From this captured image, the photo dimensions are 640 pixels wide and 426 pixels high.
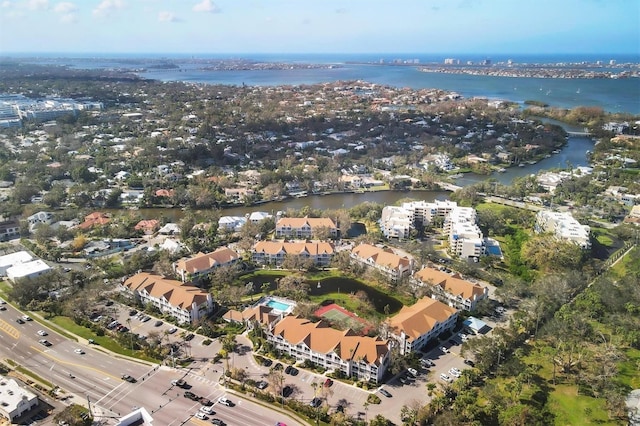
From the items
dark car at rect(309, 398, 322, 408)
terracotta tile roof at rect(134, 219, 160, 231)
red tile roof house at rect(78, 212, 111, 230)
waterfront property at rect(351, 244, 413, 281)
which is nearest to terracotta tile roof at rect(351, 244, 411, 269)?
waterfront property at rect(351, 244, 413, 281)

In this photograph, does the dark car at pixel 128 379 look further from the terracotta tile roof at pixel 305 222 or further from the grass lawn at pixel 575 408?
the grass lawn at pixel 575 408

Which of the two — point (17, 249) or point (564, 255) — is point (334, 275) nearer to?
point (564, 255)

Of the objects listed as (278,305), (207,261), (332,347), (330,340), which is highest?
(207,261)

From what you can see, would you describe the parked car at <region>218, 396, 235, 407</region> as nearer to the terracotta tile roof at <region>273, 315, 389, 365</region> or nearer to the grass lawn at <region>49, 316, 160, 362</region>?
the terracotta tile roof at <region>273, 315, 389, 365</region>

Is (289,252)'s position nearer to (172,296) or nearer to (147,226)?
(172,296)

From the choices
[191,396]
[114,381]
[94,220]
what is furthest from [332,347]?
[94,220]

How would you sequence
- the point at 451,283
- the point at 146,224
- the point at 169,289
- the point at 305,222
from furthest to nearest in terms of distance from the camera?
the point at 146,224, the point at 305,222, the point at 451,283, the point at 169,289

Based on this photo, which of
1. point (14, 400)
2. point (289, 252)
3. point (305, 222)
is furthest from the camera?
point (305, 222)

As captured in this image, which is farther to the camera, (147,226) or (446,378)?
(147,226)
